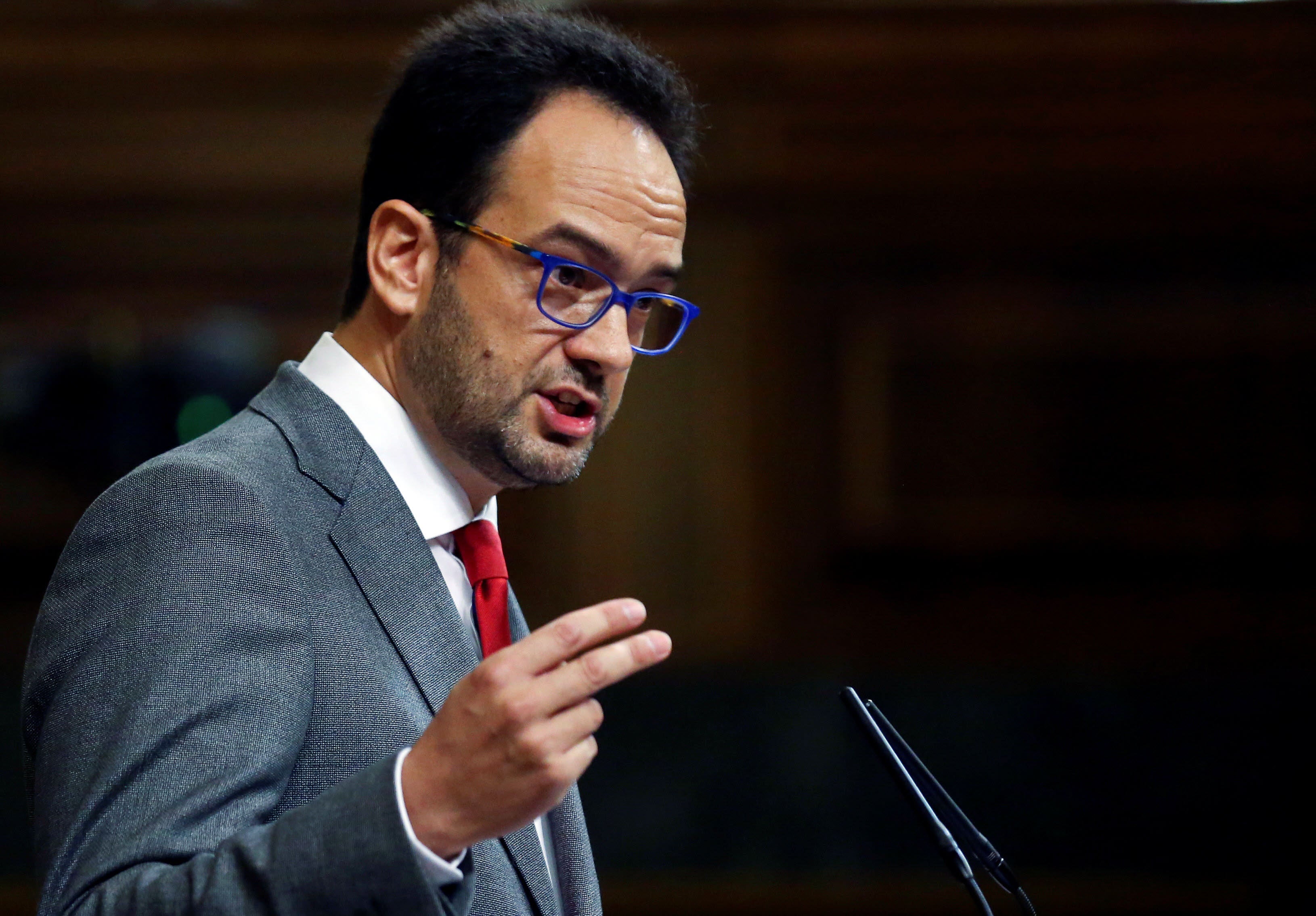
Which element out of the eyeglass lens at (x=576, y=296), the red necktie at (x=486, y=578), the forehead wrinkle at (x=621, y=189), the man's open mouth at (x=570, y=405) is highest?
the forehead wrinkle at (x=621, y=189)

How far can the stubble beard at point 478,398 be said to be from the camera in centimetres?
119

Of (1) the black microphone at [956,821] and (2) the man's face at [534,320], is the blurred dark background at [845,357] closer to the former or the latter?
(2) the man's face at [534,320]

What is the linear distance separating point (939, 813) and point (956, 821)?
0.21ft

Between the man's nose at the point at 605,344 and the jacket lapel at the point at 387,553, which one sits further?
the man's nose at the point at 605,344

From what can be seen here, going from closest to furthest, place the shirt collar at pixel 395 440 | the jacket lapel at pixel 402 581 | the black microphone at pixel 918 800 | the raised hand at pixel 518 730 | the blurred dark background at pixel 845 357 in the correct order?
the raised hand at pixel 518 730
the black microphone at pixel 918 800
the jacket lapel at pixel 402 581
the shirt collar at pixel 395 440
the blurred dark background at pixel 845 357

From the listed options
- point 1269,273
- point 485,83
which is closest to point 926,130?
point 1269,273

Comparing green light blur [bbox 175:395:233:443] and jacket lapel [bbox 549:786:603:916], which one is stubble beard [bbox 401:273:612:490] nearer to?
jacket lapel [bbox 549:786:603:916]

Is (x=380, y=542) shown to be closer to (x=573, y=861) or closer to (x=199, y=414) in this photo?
(x=573, y=861)

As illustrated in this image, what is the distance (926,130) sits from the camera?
3.75 meters

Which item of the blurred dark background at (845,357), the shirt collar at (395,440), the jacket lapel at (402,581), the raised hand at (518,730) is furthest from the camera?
the blurred dark background at (845,357)

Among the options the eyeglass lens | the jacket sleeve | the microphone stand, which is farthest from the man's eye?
the microphone stand

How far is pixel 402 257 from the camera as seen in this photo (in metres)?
1.26

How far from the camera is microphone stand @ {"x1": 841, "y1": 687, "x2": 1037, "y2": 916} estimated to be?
0.90m

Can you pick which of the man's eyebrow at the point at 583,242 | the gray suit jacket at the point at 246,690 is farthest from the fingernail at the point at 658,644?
the man's eyebrow at the point at 583,242
